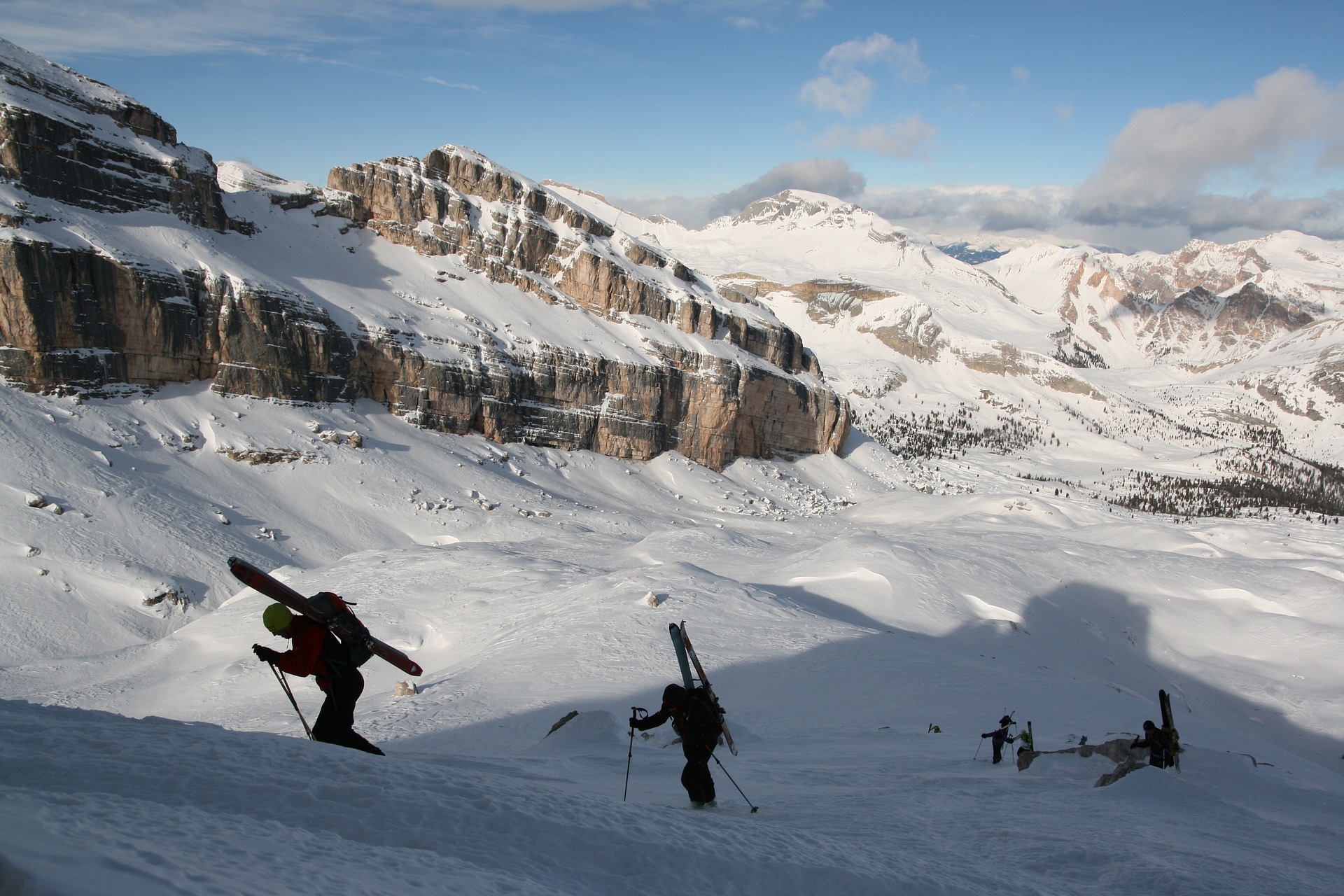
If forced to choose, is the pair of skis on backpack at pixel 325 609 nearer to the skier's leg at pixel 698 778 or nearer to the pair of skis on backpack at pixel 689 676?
the pair of skis on backpack at pixel 689 676

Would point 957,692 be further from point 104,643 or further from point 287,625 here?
point 104,643

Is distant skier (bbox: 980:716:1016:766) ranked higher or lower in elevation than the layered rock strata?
lower

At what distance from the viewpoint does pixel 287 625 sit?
291 inches

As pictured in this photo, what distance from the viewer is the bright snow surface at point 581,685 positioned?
5.41 meters

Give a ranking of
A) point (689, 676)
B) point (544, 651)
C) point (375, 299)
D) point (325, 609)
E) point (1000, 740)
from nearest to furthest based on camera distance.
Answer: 1. point (325, 609)
2. point (689, 676)
3. point (1000, 740)
4. point (544, 651)
5. point (375, 299)

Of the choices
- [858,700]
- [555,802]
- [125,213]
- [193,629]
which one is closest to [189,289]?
[125,213]

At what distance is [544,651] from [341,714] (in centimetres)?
1234

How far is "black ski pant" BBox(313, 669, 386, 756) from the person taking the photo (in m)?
7.96

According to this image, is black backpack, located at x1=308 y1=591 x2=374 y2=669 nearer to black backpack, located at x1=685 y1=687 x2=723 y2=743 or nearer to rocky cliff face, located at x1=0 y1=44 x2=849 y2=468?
black backpack, located at x1=685 y1=687 x2=723 y2=743

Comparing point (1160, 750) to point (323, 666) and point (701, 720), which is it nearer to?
point (701, 720)

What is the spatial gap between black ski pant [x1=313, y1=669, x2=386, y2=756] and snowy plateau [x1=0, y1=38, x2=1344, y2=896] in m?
0.92

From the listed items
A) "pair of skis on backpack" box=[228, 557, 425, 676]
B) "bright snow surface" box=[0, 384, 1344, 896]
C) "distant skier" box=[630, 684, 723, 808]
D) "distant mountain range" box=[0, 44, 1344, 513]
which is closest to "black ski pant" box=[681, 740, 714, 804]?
"distant skier" box=[630, 684, 723, 808]

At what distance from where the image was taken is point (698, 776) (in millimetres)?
8023

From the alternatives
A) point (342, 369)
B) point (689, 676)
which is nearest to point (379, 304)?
point (342, 369)
